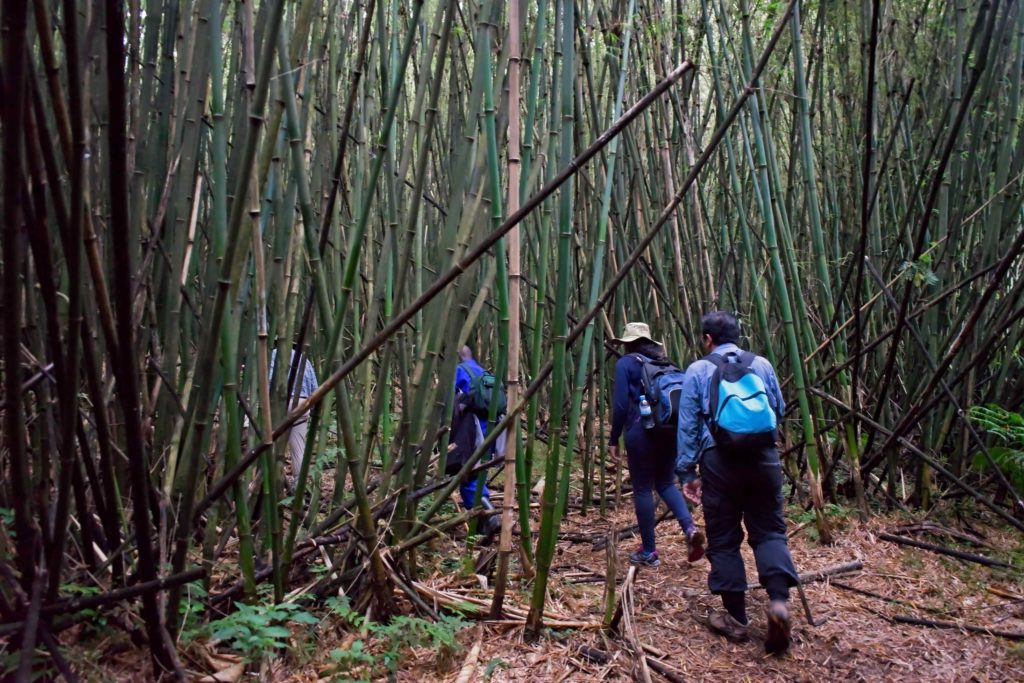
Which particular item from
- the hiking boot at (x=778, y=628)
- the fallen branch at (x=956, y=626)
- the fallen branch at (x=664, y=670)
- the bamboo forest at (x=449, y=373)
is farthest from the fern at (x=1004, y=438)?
the fallen branch at (x=664, y=670)

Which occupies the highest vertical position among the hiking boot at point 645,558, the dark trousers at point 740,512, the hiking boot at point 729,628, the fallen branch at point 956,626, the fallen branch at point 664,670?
the dark trousers at point 740,512

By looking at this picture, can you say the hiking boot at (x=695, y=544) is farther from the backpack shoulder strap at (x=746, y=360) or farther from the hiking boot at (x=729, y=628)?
the backpack shoulder strap at (x=746, y=360)

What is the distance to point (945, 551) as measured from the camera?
334 cm

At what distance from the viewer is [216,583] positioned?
7.61 ft

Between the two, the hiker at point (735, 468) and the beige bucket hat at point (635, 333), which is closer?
the hiker at point (735, 468)

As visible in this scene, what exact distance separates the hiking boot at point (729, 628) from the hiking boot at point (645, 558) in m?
0.63

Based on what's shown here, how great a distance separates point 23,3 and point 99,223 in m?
1.21

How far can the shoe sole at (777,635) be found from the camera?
248 centimetres

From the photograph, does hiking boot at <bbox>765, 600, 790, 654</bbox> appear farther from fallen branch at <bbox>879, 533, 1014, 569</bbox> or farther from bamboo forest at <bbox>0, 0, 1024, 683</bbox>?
fallen branch at <bbox>879, 533, 1014, 569</bbox>


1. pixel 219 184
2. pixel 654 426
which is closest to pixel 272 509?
pixel 219 184

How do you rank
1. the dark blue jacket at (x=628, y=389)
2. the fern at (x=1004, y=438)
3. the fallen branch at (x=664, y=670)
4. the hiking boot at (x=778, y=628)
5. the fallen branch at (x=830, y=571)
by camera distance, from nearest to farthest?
the fallen branch at (x=664, y=670)
the hiking boot at (x=778, y=628)
the fallen branch at (x=830, y=571)
the dark blue jacket at (x=628, y=389)
the fern at (x=1004, y=438)

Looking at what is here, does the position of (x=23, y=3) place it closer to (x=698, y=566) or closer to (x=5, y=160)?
(x=5, y=160)

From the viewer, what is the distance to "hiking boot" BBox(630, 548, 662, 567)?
10.9ft

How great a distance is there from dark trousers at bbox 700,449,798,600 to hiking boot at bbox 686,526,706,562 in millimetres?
491
